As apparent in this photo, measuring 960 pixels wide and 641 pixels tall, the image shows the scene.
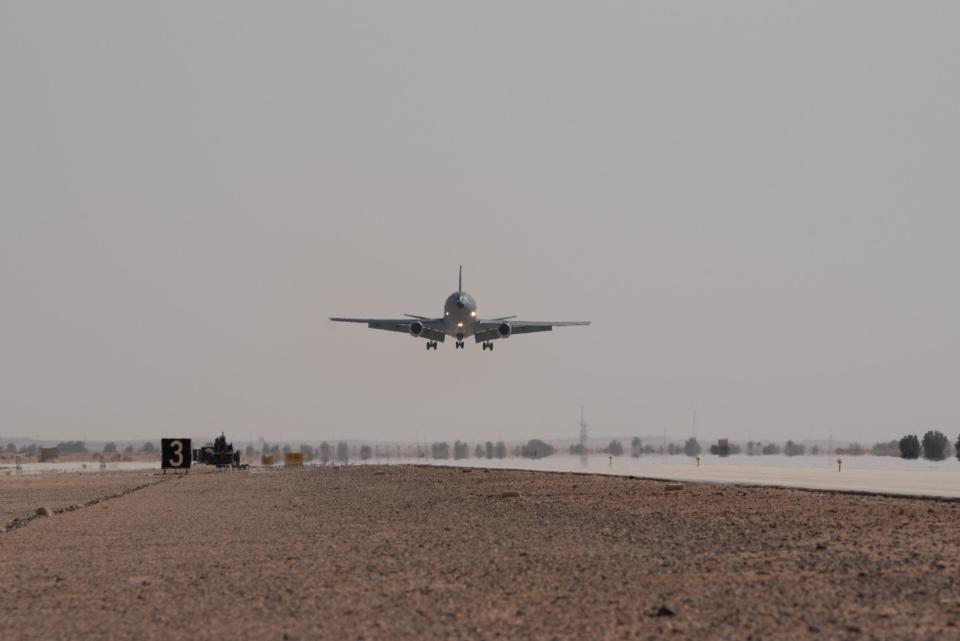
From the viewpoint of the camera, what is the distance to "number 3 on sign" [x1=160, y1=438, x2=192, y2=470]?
292 ft

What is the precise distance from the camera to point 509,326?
95250 mm

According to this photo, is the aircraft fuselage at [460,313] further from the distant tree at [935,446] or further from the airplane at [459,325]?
the distant tree at [935,446]

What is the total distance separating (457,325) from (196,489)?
33.6 metres

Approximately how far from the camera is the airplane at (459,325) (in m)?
89.9

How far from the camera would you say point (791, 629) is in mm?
15352

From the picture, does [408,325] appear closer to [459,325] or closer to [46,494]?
[459,325]

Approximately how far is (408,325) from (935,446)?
94.4 meters

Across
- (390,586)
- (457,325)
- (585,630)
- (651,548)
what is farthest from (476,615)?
(457,325)

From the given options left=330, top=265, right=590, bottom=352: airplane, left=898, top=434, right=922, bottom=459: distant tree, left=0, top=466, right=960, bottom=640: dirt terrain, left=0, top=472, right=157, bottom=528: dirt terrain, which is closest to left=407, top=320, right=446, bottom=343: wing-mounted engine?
left=330, top=265, right=590, bottom=352: airplane

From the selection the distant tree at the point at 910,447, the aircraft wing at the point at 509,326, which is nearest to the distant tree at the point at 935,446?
the distant tree at the point at 910,447

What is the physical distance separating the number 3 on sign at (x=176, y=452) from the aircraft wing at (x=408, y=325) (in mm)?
16372

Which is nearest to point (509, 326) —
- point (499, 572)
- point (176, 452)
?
point (176, 452)

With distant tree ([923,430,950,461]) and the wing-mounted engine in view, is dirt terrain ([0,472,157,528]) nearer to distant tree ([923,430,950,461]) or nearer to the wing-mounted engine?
the wing-mounted engine

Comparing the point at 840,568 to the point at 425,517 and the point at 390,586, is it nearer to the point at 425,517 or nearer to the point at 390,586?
the point at 390,586
